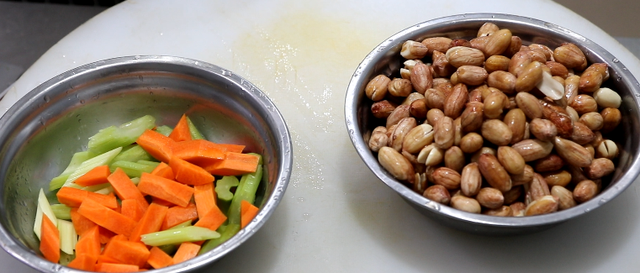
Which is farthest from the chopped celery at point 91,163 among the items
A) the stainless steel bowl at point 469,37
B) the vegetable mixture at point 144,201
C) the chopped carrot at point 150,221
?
the stainless steel bowl at point 469,37

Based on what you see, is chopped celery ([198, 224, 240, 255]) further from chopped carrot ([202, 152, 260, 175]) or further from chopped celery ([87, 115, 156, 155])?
chopped celery ([87, 115, 156, 155])

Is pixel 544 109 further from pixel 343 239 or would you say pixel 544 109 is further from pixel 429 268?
pixel 343 239

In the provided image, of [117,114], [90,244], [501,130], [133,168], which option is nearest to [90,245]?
[90,244]

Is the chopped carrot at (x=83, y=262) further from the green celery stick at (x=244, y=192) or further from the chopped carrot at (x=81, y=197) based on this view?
the green celery stick at (x=244, y=192)

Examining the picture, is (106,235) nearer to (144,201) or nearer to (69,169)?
Answer: (144,201)

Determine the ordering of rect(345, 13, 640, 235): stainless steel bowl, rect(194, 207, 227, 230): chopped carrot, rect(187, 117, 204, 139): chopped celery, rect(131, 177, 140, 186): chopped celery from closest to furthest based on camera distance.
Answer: rect(345, 13, 640, 235): stainless steel bowl, rect(194, 207, 227, 230): chopped carrot, rect(131, 177, 140, 186): chopped celery, rect(187, 117, 204, 139): chopped celery

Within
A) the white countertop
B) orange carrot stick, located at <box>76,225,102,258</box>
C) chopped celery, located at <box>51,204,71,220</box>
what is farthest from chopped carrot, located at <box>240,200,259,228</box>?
chopped celery, located at <box>51,204,71,220</box>
